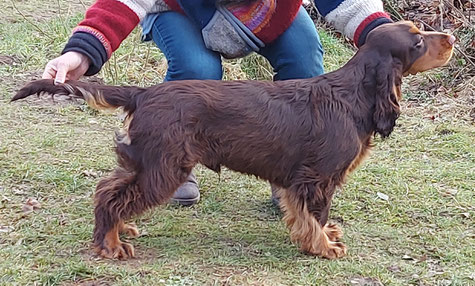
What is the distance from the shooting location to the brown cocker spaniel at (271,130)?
3.28m

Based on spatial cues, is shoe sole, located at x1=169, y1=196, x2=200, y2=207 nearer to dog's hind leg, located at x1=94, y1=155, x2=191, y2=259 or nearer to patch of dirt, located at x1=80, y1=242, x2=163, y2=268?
patch of dirt, located at x1=80, y1=242, x2=163, y2=268

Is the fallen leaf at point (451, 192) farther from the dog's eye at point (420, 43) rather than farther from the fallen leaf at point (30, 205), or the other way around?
the fallen leaf at point (30, 205)

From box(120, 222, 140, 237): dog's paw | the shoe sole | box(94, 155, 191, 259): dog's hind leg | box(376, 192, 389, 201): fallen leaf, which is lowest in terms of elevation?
box(376, 192, 389, 201): fallen leaf

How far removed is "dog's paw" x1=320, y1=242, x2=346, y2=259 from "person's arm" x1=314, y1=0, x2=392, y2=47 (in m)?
1.12

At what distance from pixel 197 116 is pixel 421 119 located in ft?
10.7

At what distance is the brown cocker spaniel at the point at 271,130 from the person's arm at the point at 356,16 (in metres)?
0.30

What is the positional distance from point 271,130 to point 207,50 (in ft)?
2.78

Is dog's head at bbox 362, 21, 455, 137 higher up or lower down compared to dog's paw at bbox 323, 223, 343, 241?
higher up

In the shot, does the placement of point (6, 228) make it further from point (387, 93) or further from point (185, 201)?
point (387, 93)

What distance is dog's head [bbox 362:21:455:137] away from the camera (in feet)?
11.3

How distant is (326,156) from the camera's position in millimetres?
3434

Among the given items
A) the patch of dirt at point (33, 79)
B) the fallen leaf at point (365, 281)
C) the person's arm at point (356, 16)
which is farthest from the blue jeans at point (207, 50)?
the patch of dirt at point (33, 79)

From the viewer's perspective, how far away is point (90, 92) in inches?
127

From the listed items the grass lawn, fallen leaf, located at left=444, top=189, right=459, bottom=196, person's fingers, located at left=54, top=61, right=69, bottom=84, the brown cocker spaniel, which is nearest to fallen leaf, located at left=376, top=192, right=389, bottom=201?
the grass lawn
